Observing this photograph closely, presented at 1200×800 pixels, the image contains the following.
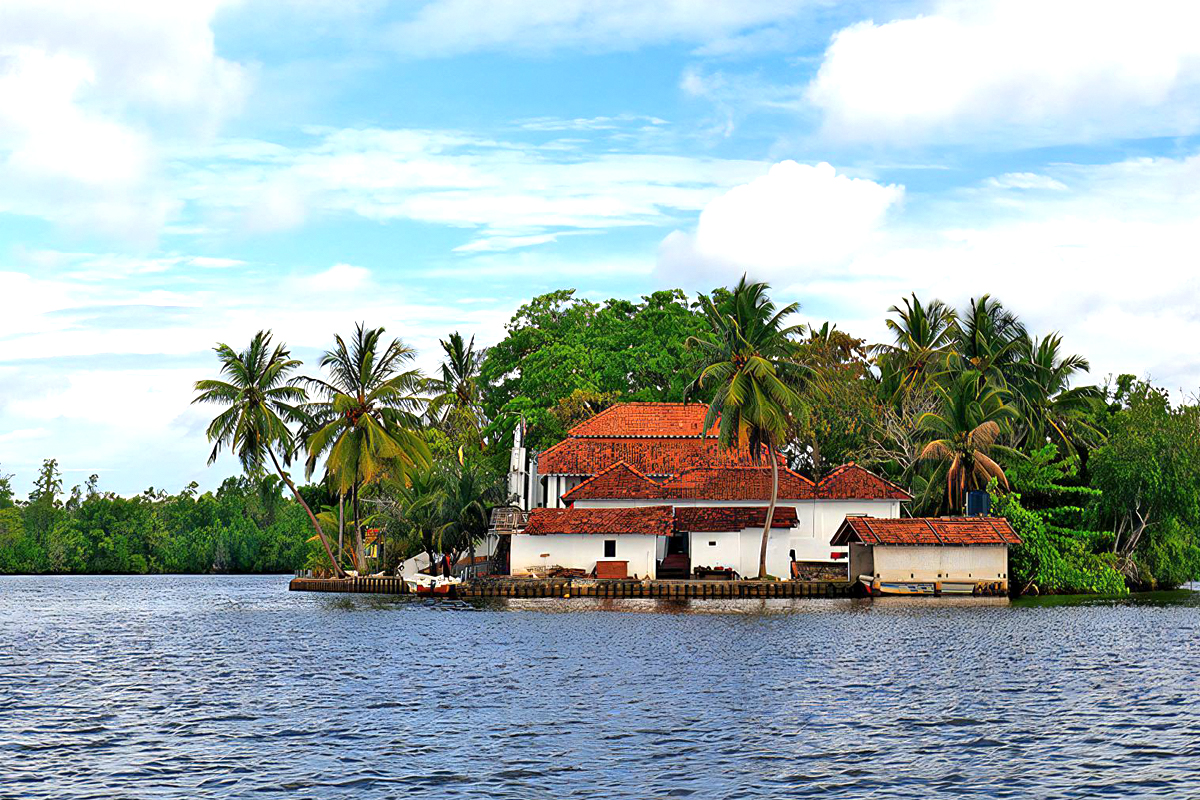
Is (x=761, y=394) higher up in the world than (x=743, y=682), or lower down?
higher up

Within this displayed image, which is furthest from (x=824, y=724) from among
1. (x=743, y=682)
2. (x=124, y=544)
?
(x=124, y=544)

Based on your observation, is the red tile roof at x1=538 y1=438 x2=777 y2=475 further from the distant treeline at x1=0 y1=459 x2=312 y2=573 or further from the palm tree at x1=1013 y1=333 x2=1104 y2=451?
the distant treeline at x1=0 y1=459 x2=312 y2=573

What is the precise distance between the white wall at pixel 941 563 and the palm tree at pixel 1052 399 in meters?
12.7

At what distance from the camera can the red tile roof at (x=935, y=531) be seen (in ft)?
189

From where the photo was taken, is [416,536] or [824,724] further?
[416,536]

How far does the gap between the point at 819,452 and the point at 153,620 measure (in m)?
40.7

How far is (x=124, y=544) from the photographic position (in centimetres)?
12875

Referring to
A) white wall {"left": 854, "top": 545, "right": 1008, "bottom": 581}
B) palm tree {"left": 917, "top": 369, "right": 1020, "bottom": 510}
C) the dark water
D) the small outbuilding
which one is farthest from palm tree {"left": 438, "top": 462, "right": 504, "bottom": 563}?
palm tree {"left": 917, "top": 369, "right": 1020, "bottom": 510}

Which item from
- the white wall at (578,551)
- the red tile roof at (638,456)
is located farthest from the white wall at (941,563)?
the red tile roof at (638,456)

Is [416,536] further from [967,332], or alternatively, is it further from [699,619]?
[967,332]

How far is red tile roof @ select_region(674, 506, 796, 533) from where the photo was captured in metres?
62.3

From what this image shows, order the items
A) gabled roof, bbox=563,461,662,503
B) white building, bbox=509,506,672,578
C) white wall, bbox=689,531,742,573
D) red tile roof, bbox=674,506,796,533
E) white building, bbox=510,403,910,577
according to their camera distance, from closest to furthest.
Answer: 1. white building, bbox=509,506,672,578
2. white building, bbox=510,403,910,577
3. red tile roof, bbox=674,506,796,533
4. white wall, bbox=689,531,742,573
5. gabled roof, bbox=563,461,662,503

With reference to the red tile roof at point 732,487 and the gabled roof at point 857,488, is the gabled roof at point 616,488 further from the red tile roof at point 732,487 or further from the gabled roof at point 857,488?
the gabled roof at point 857,488

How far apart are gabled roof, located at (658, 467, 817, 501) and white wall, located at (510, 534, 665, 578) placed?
13.4 ft
